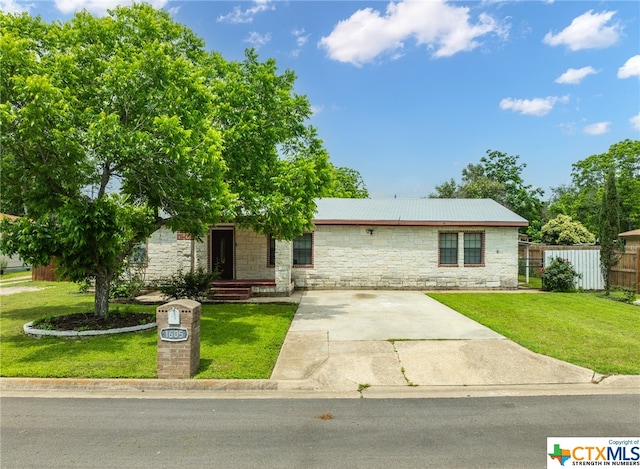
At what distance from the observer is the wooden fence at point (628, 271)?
1548 centimetres

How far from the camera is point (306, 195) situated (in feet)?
35.9

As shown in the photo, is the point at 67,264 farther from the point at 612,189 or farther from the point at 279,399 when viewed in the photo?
the point at 612,189

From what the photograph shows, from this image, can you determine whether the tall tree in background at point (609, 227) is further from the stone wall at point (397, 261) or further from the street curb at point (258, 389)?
the street curb at point (258, 389)

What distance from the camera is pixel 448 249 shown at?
57.4 feet

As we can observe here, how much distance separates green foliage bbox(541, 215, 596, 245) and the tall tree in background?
7.68m

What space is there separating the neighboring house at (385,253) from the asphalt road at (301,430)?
37.9 ft

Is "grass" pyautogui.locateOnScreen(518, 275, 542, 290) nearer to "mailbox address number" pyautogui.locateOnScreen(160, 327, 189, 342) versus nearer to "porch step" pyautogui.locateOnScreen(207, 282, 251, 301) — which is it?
"porch step" pyautogui.locateOnScreen(207, 282, 251, 301)

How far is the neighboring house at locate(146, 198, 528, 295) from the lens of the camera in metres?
17.1

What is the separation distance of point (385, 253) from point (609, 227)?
29.2ft

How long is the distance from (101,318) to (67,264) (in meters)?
1.64

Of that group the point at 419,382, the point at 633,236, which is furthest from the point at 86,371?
the point at 633,236

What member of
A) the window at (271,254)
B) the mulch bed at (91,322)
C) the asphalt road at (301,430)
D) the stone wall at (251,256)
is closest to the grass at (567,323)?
the asphalt road at (301,430)

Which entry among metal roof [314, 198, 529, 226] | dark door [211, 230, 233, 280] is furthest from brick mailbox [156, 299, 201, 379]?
dark door [211, 230, 233, 280]

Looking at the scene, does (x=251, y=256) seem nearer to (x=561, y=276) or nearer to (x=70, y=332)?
(x=70, y=332)
